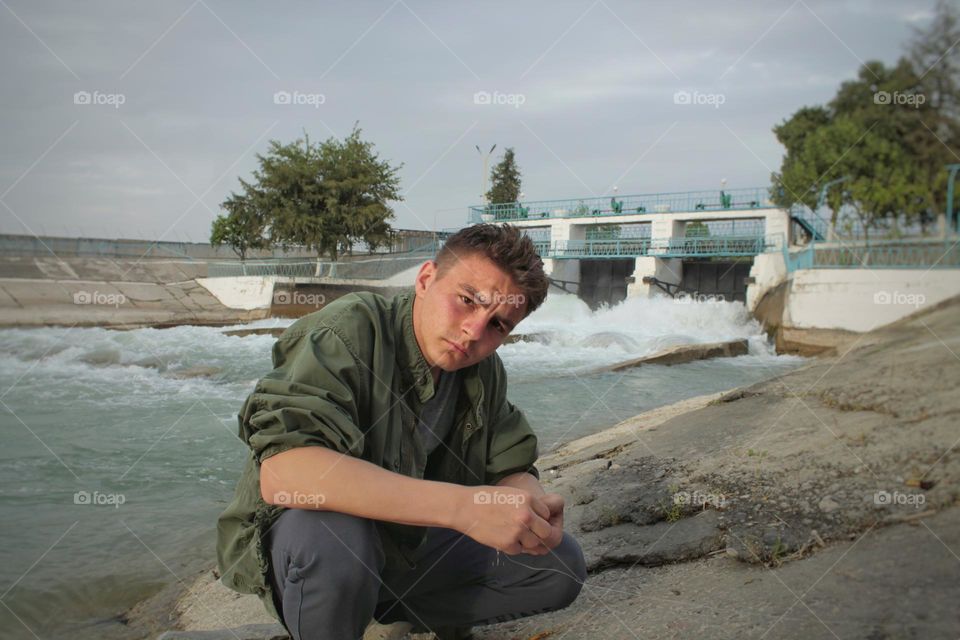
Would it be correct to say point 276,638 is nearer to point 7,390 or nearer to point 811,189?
point 811,189

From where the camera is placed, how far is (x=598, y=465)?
11.6 feet

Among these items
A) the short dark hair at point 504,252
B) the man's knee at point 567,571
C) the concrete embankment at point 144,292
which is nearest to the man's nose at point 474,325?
the short dark hair at point 504,252

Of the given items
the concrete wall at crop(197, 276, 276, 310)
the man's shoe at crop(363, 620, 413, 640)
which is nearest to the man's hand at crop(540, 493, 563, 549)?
the man's shoe at crop(363, 620, 413, 640)

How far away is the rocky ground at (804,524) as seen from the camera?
1.40 m

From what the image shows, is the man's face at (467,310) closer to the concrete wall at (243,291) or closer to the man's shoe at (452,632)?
the man's shoe at (452,632)

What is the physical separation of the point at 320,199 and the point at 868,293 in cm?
2109

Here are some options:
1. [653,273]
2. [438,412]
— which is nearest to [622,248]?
[653,273]

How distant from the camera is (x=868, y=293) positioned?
4.30 feet

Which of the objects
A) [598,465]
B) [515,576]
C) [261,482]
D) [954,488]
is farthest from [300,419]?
[598,465]

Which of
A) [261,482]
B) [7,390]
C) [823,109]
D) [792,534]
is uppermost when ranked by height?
[823,109]

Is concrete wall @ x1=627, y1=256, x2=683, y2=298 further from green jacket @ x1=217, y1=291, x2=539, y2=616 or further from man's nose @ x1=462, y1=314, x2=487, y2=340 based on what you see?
man's nose @ x1=462, y1=314, x2=487, y2=340

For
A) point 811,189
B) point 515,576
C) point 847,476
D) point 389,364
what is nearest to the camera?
point 811,189

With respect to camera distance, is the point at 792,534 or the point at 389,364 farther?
the point at 792,534

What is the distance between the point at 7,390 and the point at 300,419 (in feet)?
30.6
